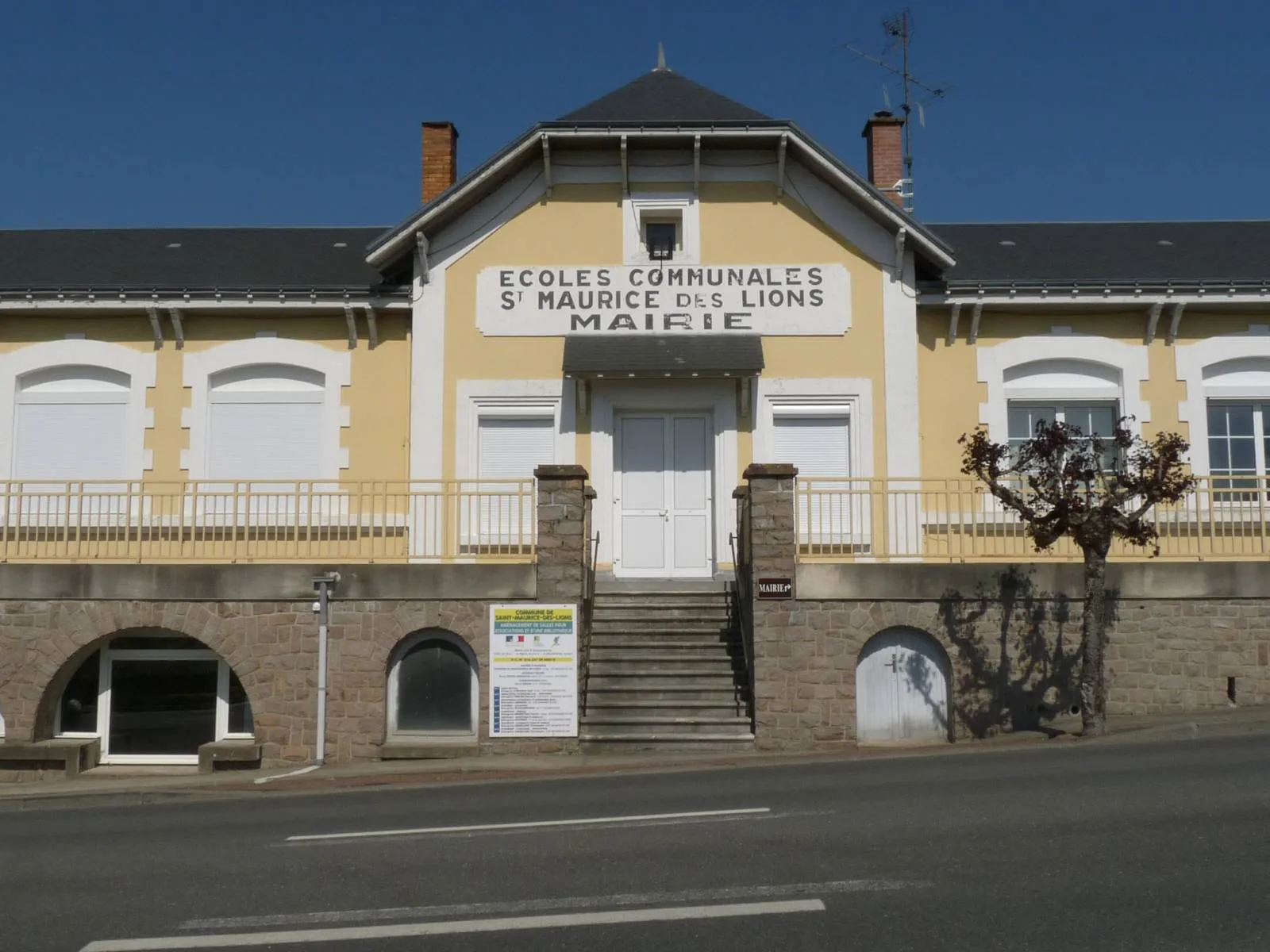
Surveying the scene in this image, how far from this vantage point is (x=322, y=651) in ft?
43.3

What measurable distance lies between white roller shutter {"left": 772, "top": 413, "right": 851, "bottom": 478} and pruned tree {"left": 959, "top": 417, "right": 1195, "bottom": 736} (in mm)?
3558

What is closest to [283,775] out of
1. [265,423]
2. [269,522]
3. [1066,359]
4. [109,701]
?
[109,701]

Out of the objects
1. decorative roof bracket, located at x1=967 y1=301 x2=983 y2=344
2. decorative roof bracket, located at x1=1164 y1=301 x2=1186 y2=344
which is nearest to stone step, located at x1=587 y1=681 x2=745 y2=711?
decorative roof bracket, located at x1=967 y1=301 x2=983 y2=344

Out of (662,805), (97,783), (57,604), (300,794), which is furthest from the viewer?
(57,604)

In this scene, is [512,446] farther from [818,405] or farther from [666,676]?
[666,676]

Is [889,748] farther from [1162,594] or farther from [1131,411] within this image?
[1131,411]

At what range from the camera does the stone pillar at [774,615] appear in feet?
41.8

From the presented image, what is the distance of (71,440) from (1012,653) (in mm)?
11818

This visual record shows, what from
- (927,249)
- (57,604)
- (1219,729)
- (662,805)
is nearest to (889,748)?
(1219,729)

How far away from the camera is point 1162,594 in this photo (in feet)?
43.2

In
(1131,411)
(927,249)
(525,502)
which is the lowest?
(525,502)

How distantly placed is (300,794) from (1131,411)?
1102 cm

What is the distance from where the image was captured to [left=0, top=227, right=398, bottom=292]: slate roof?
53.1ft

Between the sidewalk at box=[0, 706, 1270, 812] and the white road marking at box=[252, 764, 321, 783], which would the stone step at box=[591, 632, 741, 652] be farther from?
the white road marking at box=[252, 764, 321, 783]
